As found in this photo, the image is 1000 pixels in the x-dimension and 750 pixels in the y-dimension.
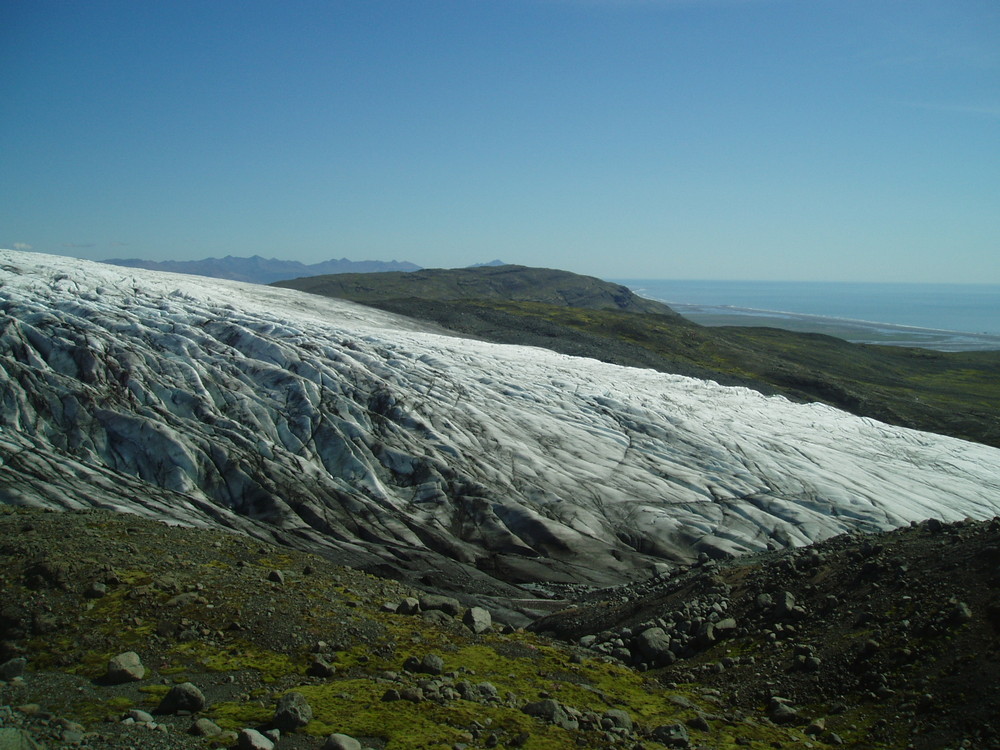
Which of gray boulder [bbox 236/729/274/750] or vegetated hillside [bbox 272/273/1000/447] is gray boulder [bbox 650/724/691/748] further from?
vegetated hillside [bbox 272/273/1000/447]

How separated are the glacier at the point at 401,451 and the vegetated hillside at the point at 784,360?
68.8 feet

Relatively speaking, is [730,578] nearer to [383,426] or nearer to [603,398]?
[383,426]

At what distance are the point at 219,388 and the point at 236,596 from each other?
71.9 ft

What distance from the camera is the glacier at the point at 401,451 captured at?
26.2 m

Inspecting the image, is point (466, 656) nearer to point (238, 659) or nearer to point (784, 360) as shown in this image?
point (238, 659)

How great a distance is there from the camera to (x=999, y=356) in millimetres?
136375

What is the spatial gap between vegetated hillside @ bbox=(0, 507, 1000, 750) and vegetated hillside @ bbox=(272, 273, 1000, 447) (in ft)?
147

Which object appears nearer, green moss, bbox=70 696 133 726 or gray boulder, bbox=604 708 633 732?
green moss, bbox=70 696 133 726

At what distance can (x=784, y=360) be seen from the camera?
103 m

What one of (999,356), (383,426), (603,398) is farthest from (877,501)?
(999,356)

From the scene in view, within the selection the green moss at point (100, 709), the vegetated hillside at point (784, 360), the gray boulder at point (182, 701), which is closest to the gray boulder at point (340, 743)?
the gray boulder at point (182, 701)

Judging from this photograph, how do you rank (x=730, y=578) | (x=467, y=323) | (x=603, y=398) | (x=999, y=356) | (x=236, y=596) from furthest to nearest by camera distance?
(x=999, y=356), (x=467, y=323), (x=603, y=398), (x=730, y=578), (x=236, y=596)

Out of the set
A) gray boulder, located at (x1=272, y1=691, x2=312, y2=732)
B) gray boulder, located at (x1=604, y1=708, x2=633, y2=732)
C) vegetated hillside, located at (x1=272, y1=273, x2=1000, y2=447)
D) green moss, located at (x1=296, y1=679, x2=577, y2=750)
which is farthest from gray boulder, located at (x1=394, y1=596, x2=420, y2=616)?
vegetated hillside, located at (x1=272, y1=273, x2=1000, y2=447)

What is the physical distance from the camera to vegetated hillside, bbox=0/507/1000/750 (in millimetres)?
9398
